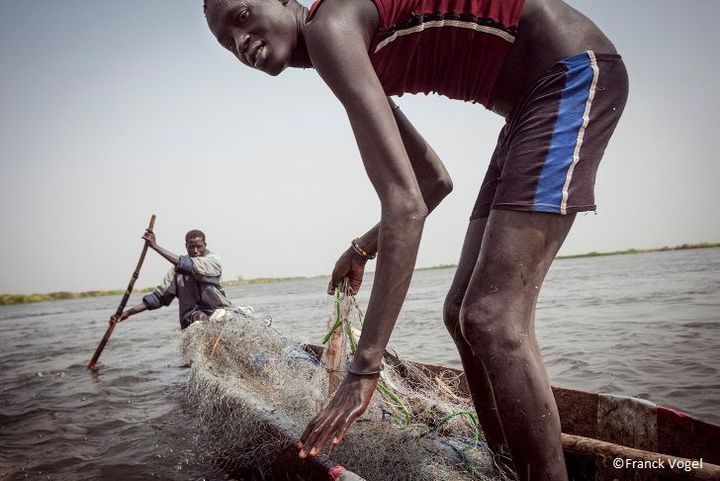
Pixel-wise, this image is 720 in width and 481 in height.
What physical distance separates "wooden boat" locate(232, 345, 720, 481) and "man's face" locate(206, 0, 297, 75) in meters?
1.75

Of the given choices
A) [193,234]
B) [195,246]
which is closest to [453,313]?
[195,246]

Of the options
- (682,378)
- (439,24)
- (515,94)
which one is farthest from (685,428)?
(682,378)

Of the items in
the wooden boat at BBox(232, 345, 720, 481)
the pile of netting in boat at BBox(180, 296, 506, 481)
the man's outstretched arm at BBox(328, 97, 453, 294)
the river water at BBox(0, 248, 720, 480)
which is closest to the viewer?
the wooden boat at BBox(232, 345, 720, 481)

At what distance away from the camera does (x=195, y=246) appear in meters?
9.41

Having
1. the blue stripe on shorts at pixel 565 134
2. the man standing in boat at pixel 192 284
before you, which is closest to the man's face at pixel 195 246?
the man standing in boat at pixel 192 284

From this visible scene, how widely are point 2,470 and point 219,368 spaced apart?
2204 millimetres

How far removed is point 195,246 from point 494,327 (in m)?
8.98

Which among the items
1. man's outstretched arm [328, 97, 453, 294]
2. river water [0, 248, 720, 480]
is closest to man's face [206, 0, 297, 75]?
man's outstretched arm [328, 97, 453, 294]

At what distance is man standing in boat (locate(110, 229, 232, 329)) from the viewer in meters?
8.80

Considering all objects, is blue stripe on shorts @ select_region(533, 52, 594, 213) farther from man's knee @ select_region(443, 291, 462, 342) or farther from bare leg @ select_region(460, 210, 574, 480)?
man's knee @ select_region(443, 291, 462, 342)

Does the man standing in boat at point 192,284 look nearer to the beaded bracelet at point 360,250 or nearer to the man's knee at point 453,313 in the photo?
the beaded bracelet at point 360,250

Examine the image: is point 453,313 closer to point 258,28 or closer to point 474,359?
point 474,359

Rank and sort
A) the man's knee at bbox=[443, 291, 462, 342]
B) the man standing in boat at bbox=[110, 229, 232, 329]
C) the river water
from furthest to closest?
the man standing in boat at bbox=[110, 229, 232, 329] → the river water → the man's knee at bbox=[443, 291, 462, 342]

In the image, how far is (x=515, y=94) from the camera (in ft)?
5.58
